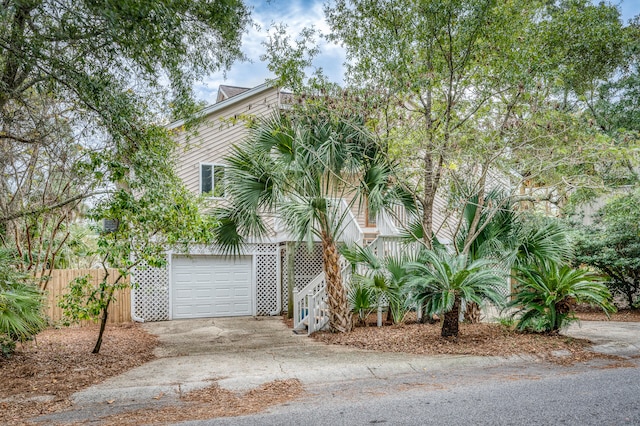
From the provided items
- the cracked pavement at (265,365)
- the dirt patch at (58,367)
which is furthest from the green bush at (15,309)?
the cracked pavement at (265,365)

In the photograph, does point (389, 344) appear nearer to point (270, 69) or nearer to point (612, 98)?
point (270, 69)

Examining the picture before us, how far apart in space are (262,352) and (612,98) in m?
14.5

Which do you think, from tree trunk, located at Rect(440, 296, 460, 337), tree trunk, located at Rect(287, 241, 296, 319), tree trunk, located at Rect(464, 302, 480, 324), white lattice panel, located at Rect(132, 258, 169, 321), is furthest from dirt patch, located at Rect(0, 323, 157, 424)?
tree trunk, located at Rect(464, 302, 480, 324)

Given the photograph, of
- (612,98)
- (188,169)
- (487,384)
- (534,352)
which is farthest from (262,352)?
(612,98)

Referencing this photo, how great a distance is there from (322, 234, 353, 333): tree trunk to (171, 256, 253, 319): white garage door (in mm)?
4755

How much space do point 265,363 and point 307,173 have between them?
359cm

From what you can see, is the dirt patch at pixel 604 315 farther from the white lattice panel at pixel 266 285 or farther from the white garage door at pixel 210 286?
the white garage door at pixel 210 286

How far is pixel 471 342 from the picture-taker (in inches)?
295

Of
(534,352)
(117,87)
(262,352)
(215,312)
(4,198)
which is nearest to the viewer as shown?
(117,87)

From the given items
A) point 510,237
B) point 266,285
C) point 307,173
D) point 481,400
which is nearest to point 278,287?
point 266,285

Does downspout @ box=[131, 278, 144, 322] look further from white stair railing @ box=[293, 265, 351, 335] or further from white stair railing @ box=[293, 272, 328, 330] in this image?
white stair railing @ box=[293, 265, 351, 335]

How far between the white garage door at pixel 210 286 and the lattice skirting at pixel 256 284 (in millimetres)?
228

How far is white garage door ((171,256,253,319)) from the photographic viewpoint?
520 inches

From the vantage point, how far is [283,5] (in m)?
8.14
